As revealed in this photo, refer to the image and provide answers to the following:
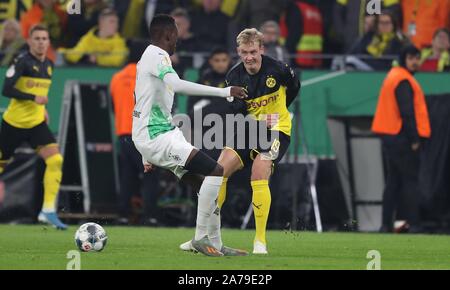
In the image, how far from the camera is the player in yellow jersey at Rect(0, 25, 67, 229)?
16812 millimetres

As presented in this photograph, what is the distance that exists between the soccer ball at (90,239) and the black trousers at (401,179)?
232 inches

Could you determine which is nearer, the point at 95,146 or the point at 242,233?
the point at 242,233

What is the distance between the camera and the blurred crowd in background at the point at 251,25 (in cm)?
1864

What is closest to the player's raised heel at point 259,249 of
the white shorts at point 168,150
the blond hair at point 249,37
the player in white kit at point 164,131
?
the player in white kit at point 164,131

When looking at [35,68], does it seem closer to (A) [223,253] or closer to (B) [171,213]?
(B) [171,213]

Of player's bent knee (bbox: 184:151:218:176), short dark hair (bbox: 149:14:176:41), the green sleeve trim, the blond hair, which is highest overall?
short dark hair (bbox: 149:14:176:41)

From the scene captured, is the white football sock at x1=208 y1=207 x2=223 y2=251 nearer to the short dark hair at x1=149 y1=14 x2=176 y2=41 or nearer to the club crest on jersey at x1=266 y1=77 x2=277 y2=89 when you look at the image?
the club crest on jersey at x1=266 y1=77 x2=277 y2=89

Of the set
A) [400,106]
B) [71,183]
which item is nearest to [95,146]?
[71,183]

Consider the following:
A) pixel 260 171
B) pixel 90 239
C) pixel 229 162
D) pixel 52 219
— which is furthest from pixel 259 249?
pixel 52 219

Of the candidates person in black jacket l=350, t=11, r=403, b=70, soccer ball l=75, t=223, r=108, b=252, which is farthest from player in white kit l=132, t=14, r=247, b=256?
person in black jacket l=350, t=11, r=403, b=70

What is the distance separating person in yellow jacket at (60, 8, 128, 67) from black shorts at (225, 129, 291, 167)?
643 cm

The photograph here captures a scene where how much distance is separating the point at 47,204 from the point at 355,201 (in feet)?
14.7

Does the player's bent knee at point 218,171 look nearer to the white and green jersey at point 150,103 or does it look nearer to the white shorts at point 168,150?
the white shorts at point 168,150

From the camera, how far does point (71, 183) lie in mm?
18641
